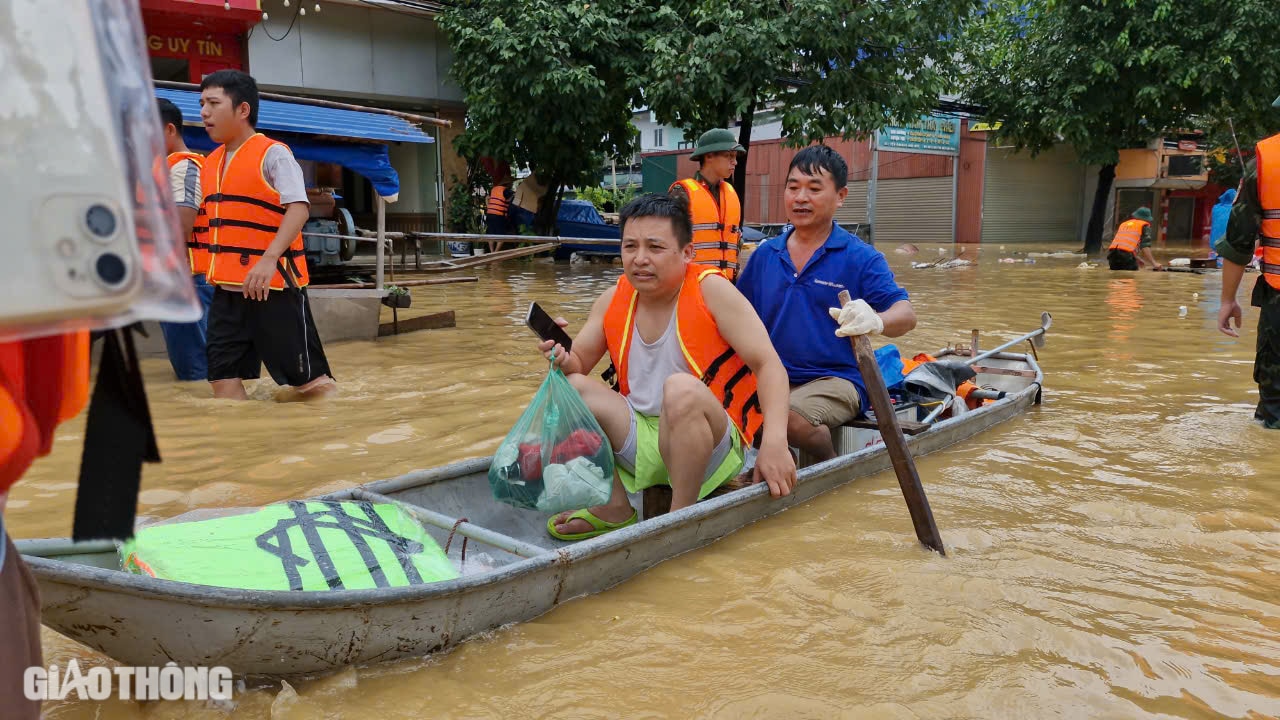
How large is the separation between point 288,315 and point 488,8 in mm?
11508

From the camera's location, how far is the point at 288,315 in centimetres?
511

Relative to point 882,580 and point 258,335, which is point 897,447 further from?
point 258,335

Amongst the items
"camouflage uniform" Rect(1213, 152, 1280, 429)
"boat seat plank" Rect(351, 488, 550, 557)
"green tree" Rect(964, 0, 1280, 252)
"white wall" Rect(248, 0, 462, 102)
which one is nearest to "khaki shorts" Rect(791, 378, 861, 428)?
"boat seat plank" Rect(351, 488, 550, 557)

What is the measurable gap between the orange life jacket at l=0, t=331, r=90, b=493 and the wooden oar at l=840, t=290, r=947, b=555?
2.78m

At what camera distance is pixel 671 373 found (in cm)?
356

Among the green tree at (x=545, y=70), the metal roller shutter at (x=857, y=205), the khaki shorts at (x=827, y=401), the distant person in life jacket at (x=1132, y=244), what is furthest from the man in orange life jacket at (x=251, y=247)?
the metal roller shutter at (x=857, y=205)

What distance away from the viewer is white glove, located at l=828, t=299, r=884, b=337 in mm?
3393

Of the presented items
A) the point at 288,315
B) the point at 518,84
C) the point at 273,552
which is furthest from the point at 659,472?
the point at 518,84

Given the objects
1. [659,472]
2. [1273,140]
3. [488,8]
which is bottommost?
[659,472]

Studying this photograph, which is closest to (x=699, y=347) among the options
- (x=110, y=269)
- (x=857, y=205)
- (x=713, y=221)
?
(x=110, y=269)

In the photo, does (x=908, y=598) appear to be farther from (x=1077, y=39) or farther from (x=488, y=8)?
(x=1077, y=39)

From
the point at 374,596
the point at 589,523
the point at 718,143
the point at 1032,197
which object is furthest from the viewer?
the point at 1032,197

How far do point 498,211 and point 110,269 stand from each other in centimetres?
1711

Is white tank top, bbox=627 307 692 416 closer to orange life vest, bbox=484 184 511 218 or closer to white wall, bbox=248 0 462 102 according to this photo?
white wall, bbox=248 0 462 102
